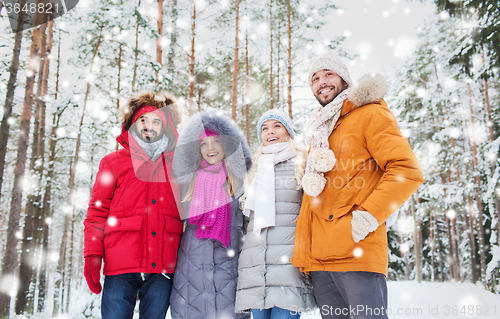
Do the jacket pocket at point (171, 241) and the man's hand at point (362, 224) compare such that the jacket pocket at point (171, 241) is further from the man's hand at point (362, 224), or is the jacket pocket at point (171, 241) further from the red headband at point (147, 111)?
the man's hand at point (362, 224)

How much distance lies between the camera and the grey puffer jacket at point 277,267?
7.59 ft

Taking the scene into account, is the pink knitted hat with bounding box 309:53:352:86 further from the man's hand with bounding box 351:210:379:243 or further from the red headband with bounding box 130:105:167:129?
the red headband with bounding box 130:105:167:129

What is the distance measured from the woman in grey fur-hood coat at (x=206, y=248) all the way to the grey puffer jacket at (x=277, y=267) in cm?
22

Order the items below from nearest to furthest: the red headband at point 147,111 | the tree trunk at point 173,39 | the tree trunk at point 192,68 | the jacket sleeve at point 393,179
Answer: the jacket sleeve at point 393,179
the red headband at point 147,111
the tree trunk at point 173,39
the tree trunk at point 192,68

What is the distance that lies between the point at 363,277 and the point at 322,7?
11.2m

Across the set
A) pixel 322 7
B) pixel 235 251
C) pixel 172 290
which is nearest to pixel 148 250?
pixel 172 290

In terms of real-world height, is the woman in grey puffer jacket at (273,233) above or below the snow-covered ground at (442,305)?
above

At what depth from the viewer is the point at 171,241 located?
109 inches

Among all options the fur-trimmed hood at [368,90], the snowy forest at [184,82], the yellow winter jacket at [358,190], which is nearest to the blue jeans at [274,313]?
the yellow winter jacket at [358,190]

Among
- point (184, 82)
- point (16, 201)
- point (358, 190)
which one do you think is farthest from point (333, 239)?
point (184, 82)

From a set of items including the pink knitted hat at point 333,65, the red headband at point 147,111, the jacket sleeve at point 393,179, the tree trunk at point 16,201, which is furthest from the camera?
the tree trunk at point 16,201

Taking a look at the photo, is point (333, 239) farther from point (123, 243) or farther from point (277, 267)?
point (123, 243)

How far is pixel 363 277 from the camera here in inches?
75.1

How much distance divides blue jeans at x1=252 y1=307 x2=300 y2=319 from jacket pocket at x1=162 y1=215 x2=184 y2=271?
34.6 inches
